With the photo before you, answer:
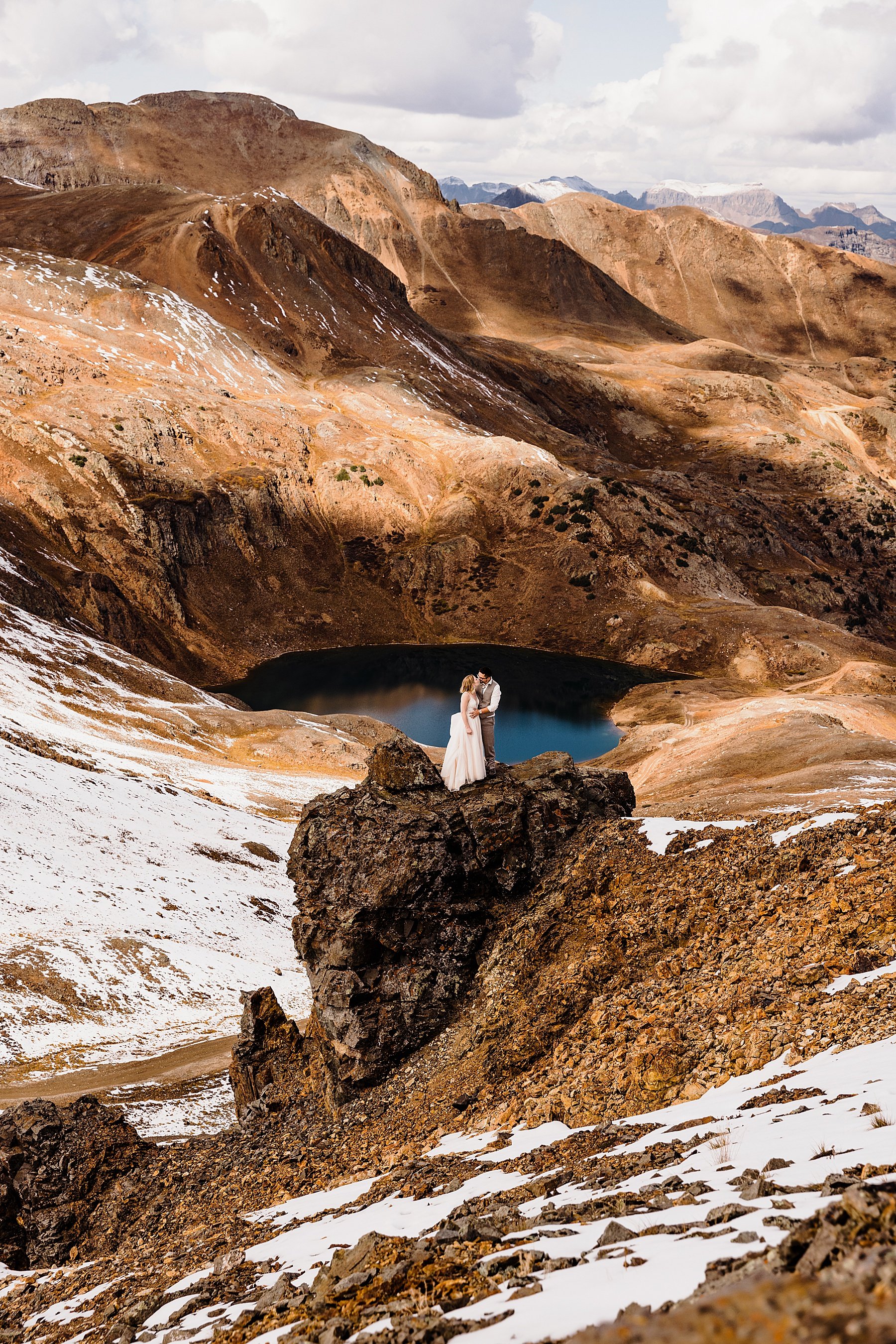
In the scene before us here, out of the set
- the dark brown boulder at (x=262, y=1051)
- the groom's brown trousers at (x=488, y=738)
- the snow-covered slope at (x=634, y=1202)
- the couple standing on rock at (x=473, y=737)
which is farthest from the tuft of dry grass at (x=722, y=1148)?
the dark brown boulder at (x=262, y=1051)

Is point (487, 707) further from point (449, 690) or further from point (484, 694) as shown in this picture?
point (449, 690)

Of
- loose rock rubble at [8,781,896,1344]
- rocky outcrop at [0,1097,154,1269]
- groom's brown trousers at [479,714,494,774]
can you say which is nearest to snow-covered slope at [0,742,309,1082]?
rocky outcrop at [0,1097,154,1269]

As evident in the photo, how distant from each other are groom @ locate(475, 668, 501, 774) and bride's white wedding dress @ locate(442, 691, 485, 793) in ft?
0.55

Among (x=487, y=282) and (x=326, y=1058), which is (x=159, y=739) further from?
(x=487, y=282)

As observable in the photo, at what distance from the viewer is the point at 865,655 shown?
83875 millimetres

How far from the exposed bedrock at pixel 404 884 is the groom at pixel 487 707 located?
1.54ft

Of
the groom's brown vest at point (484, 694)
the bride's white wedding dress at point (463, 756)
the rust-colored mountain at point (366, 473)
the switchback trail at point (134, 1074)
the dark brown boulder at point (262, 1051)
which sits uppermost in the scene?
the rust-colored mountain at point (366, 473)

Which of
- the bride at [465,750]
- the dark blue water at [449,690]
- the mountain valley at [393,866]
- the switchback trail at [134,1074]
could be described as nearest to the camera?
the mountain valley at [393,866]

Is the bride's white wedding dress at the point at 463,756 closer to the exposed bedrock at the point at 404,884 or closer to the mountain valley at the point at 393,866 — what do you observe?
the exposed bedrock at the point at 404,884

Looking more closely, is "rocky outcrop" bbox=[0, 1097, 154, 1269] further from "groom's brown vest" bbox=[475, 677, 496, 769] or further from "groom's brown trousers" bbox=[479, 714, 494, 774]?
"groom's brown vest" bbox=[475, 677, 496, 769]

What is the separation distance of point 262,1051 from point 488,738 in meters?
8.40

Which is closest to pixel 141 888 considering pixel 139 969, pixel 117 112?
pixel 139 969

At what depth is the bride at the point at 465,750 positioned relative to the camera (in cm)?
1844

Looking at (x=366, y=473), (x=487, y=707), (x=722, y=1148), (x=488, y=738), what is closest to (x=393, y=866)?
(x=488, y=738)
